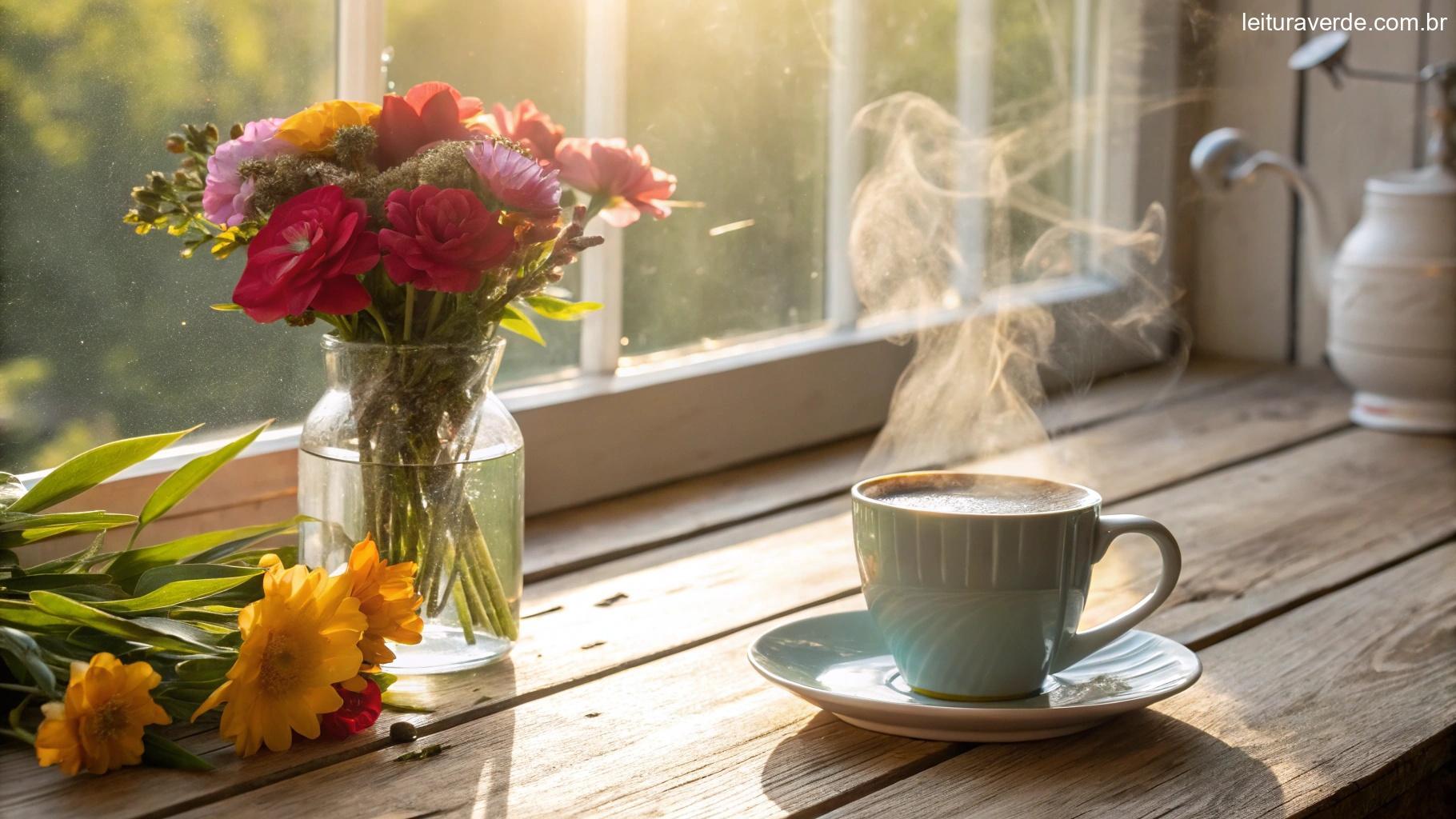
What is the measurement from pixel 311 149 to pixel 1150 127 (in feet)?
4.39

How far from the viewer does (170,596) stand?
79cm

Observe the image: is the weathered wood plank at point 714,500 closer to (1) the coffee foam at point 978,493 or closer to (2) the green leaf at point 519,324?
(2) the green leaf at point 519,324

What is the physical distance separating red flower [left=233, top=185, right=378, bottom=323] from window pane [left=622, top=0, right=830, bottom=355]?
22.9 inches

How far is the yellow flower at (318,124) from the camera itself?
2.71ft

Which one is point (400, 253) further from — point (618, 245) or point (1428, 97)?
point (1428, 97)

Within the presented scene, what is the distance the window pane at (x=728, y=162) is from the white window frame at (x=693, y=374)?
0.02m

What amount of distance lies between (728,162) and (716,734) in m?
0.75

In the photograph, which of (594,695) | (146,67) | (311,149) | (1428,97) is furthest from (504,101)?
(1428,97)

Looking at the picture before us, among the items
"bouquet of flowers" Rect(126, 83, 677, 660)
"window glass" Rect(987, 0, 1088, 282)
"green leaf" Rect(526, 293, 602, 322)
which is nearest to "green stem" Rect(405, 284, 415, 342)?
"bouquet of flowers" Rect(126, 83, 677, 660)

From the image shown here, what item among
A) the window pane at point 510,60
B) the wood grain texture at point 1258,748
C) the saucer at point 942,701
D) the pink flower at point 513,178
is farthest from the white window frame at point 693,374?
the wood grain texture at point 1258,748

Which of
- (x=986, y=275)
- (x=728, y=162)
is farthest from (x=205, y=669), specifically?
(x=986, y=275)

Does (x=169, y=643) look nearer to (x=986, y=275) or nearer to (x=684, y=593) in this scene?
(x=684, y=593)

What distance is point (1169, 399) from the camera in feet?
5.81

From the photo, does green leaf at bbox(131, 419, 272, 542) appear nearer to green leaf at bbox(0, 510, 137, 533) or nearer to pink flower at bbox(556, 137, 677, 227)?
green leaf at bbox(0, 510, 137, 533)
